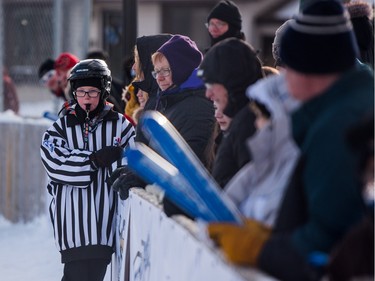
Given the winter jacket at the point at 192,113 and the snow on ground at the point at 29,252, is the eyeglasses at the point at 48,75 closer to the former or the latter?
the snow on ground at the point at 29,252

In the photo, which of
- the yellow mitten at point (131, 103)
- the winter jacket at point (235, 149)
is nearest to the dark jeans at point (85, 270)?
the yellow mitten at point (131, 103)

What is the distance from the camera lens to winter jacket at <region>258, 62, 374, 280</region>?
2.84m

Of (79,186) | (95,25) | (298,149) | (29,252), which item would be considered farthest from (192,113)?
(95,25)

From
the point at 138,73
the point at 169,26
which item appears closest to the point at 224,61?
the point at 138,73

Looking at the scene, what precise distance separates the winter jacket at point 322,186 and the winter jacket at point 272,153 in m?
0.16

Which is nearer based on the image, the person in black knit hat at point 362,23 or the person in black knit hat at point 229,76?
the person in black knit hat at point 229,76

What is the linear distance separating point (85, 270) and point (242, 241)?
304 cm

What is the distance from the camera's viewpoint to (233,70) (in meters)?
4.21

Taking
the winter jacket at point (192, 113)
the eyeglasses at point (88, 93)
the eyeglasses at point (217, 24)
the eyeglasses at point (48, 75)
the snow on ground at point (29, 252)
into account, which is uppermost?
the eyeglasses at point (217, 24)

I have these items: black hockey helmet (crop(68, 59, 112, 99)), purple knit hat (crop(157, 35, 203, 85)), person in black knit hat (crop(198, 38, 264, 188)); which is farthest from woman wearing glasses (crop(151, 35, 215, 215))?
person in black knit hat (crop(198, 38, 264, 188))

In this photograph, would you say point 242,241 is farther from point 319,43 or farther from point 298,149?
point 319,43

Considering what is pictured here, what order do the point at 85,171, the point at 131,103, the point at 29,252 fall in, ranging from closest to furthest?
1. the point at 85,171
2. the point at 131,103
3. the point at 29,252

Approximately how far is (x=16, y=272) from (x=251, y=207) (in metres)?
4.93

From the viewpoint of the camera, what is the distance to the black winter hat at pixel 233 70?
4.21 metres
